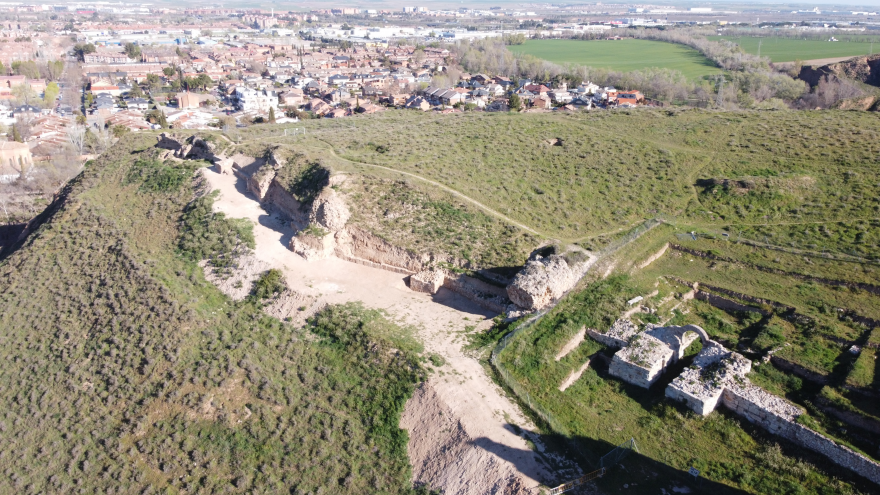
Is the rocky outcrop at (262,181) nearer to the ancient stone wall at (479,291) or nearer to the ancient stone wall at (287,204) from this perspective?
the ancient stone wall at (287,204)

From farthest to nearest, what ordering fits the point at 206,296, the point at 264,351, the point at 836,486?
the point at 206,296
the point at 264,351
the point at 836,486

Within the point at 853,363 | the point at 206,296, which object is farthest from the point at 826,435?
the point at 206,296

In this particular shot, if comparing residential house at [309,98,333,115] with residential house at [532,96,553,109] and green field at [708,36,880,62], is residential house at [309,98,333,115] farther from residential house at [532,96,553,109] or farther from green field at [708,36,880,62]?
green field at [708,36,880,62]

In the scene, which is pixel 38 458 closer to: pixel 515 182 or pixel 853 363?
pixel 515 182

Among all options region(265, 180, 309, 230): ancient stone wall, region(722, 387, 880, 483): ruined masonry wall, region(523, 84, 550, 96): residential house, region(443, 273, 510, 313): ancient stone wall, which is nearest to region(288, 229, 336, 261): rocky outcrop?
region(265, 180, 309, 230): ancient stone wall

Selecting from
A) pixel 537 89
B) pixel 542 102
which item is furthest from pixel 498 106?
pixel 537 89

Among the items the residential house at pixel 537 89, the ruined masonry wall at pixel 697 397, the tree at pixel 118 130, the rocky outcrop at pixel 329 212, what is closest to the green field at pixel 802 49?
the residential house at pixel 537 89
